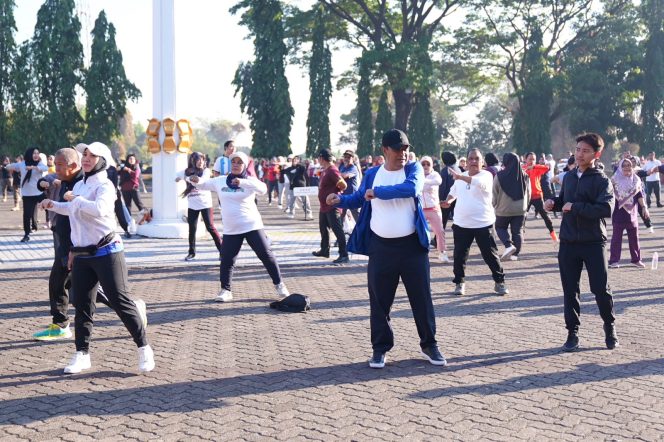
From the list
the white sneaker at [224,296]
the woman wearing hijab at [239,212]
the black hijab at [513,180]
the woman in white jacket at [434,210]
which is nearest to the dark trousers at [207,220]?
the white sneaker at [224,296]

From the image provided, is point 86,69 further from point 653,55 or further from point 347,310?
point 347,310

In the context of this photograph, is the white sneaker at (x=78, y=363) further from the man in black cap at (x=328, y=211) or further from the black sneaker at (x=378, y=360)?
the man in black cap at (x=328, y=211)

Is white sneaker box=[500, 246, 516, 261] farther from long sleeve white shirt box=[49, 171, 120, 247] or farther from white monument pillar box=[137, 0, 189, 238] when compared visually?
long sleeve white shirt box=[49, 171, 120, 247]

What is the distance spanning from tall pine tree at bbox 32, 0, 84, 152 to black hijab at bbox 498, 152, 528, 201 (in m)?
40.7

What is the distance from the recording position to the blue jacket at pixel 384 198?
5.99 m

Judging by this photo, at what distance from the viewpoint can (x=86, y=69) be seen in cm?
5006

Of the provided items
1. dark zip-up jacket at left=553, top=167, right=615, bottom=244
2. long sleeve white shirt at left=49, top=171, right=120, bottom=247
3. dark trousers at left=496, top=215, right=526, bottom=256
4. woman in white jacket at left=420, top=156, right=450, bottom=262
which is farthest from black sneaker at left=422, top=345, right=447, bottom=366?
dark trousers at left=496, top=215, right=526, bottom=256

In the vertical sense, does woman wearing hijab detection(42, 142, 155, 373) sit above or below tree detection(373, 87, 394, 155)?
below

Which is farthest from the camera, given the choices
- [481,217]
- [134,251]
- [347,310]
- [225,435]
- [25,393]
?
[134,251]


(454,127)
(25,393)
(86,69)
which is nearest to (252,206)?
(25,393)

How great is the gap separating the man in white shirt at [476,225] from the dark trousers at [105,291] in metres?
4.80

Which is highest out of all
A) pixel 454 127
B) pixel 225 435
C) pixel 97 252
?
pixel 454 127

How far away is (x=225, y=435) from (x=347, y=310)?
4301 millimetres

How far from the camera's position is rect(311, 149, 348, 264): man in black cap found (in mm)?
12352
